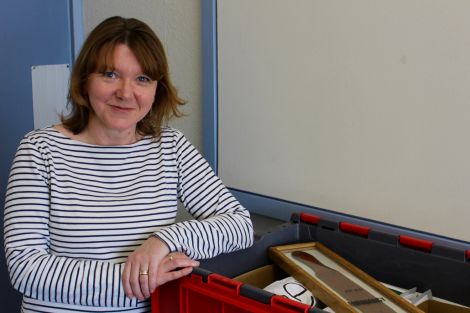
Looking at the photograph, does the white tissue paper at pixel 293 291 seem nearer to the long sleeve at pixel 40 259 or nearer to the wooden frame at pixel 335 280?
the wooden frame at pixel 335 280

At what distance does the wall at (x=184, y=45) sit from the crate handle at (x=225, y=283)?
72cm

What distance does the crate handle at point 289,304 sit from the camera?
0.74 m

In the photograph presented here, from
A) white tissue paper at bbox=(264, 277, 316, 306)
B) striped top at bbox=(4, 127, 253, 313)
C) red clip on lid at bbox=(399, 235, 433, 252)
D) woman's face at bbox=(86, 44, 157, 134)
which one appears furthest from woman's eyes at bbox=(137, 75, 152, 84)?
red clip on lid at bbox=(399, 235, 433, 252)

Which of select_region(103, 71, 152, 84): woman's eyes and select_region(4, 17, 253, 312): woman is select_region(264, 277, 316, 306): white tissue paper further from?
select_region(103, 71, 152, 84): woman's eyes

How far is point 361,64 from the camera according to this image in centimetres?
116

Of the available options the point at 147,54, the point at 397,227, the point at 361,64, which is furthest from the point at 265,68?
the point at 397,227

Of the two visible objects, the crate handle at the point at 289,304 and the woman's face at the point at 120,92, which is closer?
the crate handle at the point at 289,304

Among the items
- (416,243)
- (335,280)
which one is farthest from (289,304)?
(416,243)

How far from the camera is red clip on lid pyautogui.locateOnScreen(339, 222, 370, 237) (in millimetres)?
1092

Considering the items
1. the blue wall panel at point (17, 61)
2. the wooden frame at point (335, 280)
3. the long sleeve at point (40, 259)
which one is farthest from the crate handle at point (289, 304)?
the blue wall panel at point (17, 61)

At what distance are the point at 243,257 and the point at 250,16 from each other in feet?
1.91

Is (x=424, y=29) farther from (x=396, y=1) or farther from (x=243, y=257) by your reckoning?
(x=243, y=257)

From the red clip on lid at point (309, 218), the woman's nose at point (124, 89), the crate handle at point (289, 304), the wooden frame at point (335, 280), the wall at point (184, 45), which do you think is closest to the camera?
the crate handle at point (289, 304)

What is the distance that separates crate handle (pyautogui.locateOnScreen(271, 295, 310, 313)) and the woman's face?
45cm
